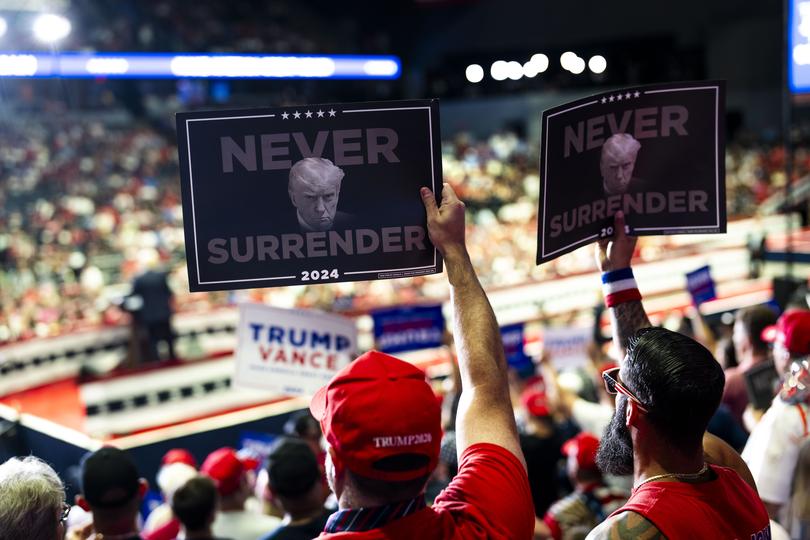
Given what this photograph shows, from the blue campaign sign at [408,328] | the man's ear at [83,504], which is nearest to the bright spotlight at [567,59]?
the blue campaign sign at [408,328]

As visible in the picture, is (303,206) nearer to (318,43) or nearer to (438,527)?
(438,527)

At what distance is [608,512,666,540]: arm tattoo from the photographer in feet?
5.78

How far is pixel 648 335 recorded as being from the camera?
1970 millimetres

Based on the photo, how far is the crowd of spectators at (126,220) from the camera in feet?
37.9

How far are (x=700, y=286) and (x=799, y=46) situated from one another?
67.1 inches

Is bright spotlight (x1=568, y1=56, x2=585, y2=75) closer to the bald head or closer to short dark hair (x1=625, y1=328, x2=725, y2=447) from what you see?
the bald head

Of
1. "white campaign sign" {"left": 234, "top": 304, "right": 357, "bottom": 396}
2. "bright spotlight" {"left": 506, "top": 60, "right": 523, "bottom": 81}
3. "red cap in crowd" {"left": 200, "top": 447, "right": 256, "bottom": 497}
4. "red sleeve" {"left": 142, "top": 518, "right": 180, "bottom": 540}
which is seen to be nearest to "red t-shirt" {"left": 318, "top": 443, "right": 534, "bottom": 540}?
"red cap in crowd" {"left": 200, "top": 447, "right": 256, "bottom": 497}

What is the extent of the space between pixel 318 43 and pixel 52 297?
765 inches

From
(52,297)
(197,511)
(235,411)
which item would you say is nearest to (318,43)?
(52,297)

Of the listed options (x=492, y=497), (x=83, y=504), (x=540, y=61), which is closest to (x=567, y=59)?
(x=540, y=61)

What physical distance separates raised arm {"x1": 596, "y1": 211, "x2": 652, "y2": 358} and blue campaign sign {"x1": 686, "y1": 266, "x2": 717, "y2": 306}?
12.4 feet

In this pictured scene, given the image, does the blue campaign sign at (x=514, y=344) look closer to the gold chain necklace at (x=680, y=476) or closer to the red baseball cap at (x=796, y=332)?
the red baseball cap at (x=796, y=332)

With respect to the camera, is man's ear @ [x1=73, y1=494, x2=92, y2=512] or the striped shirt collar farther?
man's ear @ [x1=73, y1=494, x2=92, y2=512]

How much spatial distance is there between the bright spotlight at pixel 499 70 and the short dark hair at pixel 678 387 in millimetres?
27140
